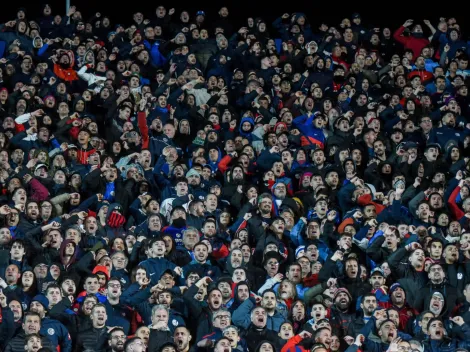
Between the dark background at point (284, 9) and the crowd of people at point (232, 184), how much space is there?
0.33m

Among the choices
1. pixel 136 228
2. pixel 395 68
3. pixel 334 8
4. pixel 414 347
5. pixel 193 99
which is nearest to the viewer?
pixel 414 347

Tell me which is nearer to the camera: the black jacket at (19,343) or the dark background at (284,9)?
the black jacket at (19,343)

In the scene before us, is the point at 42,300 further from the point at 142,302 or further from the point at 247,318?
the point at 247,318

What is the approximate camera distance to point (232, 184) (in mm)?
16562

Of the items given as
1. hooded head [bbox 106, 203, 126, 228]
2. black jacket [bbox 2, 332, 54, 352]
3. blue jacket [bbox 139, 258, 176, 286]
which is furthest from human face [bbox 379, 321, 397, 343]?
hooded head [bbox 106, 203, 126, 228]

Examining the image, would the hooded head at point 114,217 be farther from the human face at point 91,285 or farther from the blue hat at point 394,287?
the blue hat at point 394,287

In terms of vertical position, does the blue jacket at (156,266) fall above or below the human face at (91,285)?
below

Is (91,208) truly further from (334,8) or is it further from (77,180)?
(334,8)

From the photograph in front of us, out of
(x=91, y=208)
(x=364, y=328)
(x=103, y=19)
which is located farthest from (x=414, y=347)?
(x=103, y=19)

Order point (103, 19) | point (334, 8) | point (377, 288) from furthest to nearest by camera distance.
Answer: point (334, 8) < point (103, 19) < point (377, 288)

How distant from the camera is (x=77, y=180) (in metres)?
16.3

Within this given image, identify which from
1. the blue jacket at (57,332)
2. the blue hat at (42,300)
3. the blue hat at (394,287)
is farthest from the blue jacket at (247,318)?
the blue hat at (42,300)

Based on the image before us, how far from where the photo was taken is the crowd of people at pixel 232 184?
13336 mm

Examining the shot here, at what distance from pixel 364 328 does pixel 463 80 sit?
23.8 ft
